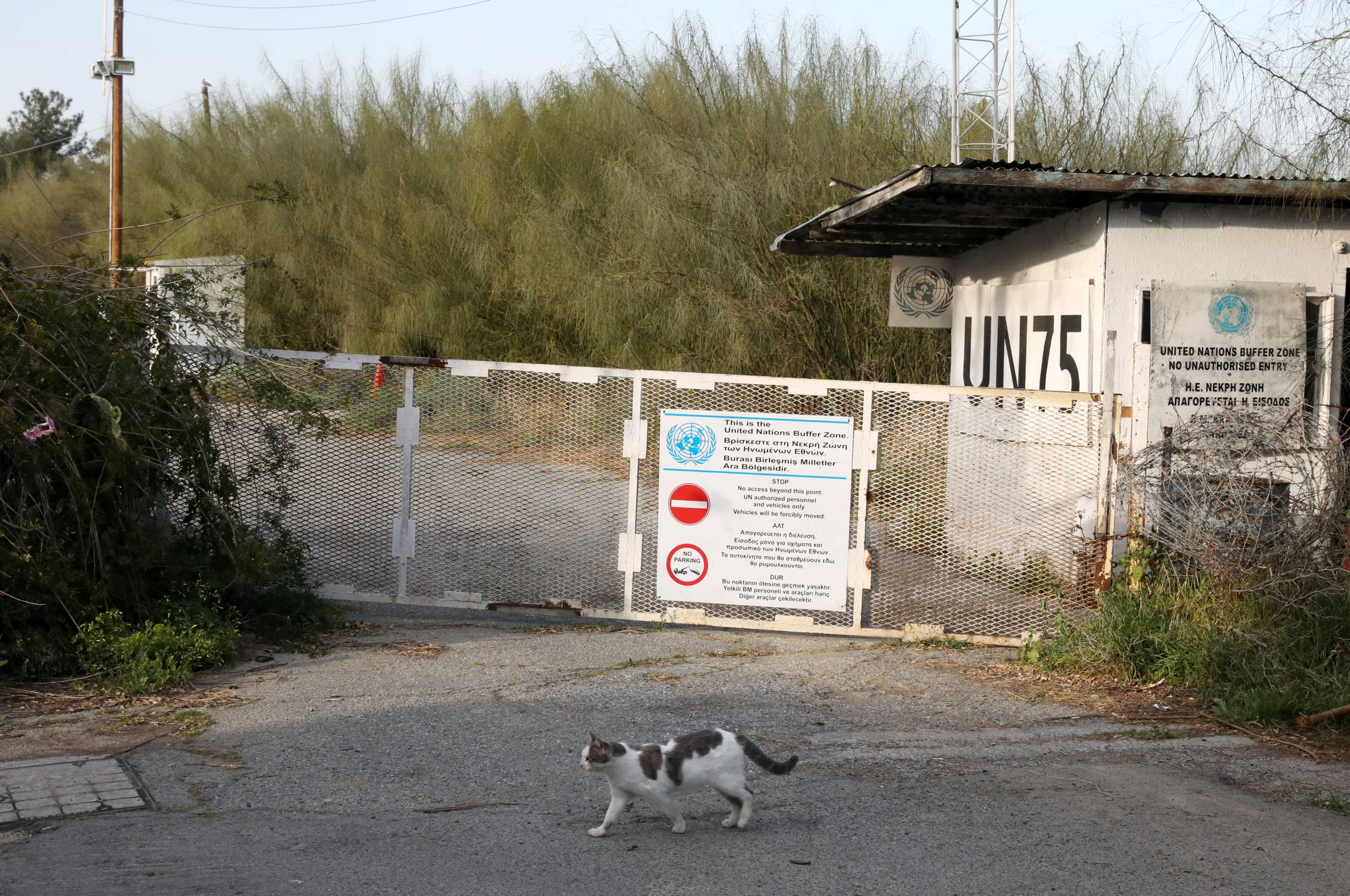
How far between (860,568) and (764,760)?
10.9 feet

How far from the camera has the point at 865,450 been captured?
7887 millimetres

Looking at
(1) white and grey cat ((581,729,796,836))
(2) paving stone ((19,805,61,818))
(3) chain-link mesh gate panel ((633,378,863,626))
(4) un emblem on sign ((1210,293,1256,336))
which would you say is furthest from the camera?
(4) un emblem on sign ((1210,293,1256,336))

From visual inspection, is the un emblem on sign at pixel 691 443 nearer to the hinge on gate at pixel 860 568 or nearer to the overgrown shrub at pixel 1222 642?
the hinge on gate at pixel 860 568

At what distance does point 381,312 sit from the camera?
22.6m

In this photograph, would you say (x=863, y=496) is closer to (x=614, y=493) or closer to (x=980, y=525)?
(x=980, y=525)

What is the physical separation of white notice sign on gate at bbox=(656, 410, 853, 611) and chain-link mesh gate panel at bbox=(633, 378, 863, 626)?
0.07 m

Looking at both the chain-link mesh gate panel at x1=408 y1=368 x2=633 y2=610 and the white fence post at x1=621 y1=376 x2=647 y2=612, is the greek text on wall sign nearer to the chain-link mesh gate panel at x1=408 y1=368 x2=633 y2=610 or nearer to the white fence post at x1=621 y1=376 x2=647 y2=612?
the white fence post at x1=621 y1=376 x2=647 y2=612

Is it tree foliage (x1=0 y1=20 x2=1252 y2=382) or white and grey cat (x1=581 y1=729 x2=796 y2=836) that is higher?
tree foliage (x1=0 y1=20 x2=1252 y2=382)

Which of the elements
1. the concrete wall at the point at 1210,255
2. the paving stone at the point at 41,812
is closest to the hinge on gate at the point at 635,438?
the concrete wall at the point at 1210,255

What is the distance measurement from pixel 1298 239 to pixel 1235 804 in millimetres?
4655

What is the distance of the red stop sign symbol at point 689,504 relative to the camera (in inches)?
316

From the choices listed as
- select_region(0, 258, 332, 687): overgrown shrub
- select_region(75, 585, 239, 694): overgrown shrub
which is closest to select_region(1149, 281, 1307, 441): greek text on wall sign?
select_region(0, 258, 332, 687): overgrown shrub

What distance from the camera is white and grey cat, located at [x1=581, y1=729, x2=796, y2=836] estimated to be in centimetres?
449

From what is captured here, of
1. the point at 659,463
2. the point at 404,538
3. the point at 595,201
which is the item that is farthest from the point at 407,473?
the point at 595,201
